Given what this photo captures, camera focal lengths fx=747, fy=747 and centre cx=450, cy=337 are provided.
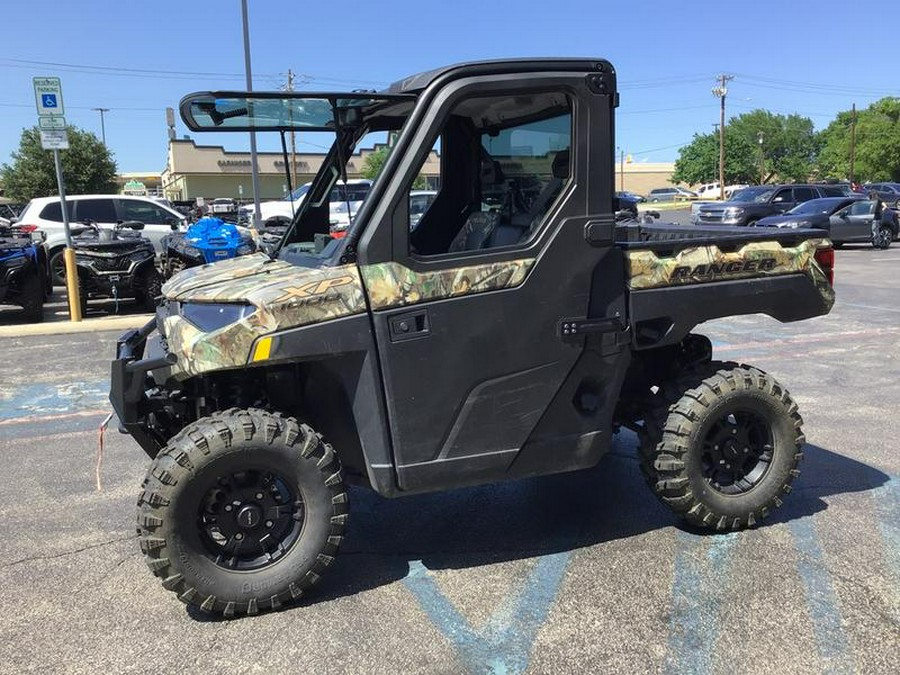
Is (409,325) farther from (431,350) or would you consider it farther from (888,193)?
(888,193)

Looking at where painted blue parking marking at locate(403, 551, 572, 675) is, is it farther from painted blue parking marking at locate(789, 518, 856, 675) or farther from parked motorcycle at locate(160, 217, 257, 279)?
parked motorcycle at locate(160, 217, 257, 279)

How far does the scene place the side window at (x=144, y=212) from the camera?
14.9 metres

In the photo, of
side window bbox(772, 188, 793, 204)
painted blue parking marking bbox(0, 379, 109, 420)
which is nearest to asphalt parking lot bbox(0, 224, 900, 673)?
painted blue parking marking bbox(0, 379, 109, 420)

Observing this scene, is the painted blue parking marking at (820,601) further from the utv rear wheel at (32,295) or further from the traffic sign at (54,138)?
the utv rear wheel at (32,295)

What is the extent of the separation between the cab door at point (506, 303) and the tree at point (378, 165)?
0.08 metres

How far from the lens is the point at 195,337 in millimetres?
2994

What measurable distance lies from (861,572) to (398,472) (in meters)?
2.18

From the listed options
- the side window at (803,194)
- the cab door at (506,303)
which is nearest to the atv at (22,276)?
the cab door at (506,303)

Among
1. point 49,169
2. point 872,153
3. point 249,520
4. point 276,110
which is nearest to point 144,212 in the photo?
point 276,110

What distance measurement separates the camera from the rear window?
14.1 m

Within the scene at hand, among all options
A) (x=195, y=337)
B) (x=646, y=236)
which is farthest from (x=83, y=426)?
(x=646, y=236)

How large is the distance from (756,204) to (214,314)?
23.4 meters

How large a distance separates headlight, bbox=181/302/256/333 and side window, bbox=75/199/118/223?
1271cm

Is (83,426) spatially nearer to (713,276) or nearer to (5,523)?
(5,523)
